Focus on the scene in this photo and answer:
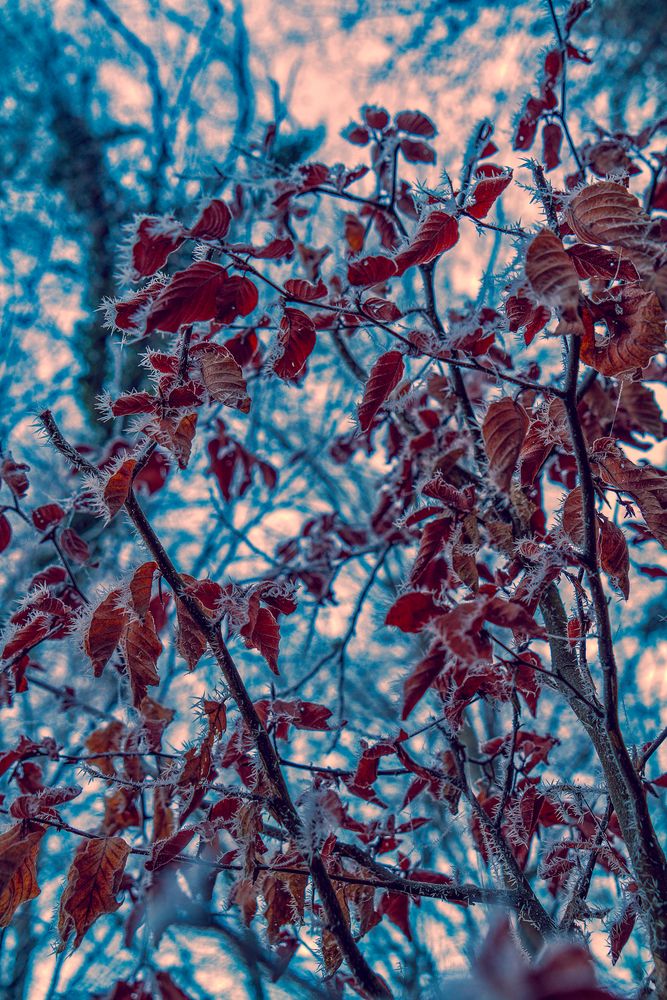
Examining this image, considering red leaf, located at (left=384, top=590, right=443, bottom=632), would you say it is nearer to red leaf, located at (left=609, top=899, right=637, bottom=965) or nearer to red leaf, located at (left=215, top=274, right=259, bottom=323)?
red leaf, located at (left=215, top=274, right=259, bottom=323)

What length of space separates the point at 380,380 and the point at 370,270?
0.60 feet

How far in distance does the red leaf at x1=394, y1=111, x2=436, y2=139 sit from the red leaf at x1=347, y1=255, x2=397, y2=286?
1.10m

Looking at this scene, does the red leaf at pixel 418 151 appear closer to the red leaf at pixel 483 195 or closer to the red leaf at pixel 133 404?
the red leaf at pixel 483 195

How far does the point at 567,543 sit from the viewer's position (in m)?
0.91

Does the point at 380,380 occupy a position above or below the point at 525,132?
below

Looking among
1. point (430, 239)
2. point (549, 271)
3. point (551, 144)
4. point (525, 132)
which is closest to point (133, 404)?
point (430, 239)

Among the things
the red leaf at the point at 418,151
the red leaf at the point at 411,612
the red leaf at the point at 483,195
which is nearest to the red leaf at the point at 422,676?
the red leaf at the point at 411,612

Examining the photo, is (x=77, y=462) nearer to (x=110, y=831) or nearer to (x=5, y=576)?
(x=110, y=831)

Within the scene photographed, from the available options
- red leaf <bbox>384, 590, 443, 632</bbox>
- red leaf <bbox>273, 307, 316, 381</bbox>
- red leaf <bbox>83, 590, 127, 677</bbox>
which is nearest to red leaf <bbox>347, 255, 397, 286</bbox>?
red leaf <bbox>273, 307, 316, 381</bbox>

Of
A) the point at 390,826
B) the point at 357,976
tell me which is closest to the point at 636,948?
the point at 390,826

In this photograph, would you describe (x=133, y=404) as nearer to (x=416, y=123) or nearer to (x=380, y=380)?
(x=380, y=380)

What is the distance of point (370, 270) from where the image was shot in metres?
0.87

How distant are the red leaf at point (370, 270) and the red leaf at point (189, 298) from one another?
17cm

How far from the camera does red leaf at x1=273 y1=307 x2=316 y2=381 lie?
971 millimetres
